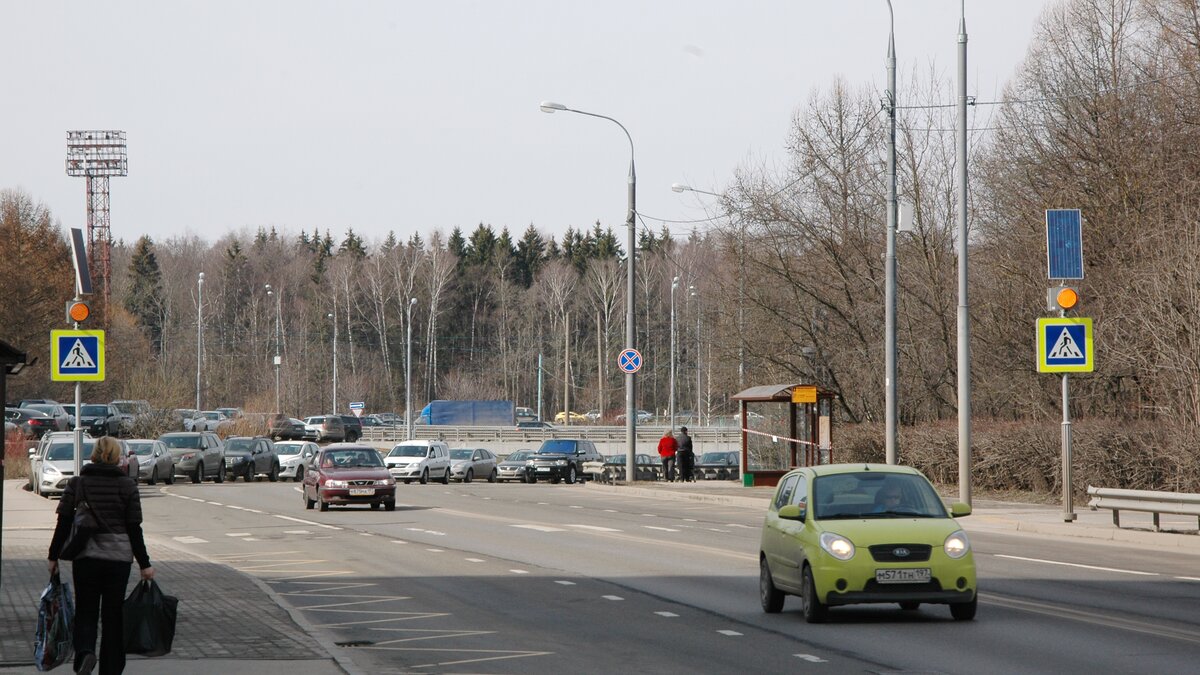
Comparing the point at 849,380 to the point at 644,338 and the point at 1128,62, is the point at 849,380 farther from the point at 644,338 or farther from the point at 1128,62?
the point at 644,338

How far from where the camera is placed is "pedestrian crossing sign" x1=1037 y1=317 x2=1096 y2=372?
25.5m

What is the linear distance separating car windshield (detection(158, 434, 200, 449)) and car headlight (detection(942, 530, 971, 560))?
1568 inches

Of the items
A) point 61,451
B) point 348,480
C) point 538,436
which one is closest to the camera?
point 348,480

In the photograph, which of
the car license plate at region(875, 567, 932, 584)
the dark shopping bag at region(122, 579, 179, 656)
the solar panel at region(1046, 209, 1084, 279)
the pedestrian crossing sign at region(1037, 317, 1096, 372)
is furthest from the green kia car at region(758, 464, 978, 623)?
the solar panel at region(1046, 209, 1084, 279)

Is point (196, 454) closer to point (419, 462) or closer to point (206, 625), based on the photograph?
point (419, 462)

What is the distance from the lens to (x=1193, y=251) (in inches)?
1130

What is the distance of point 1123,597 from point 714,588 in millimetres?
4380

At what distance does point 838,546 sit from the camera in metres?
13.0

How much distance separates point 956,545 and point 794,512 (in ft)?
4.95

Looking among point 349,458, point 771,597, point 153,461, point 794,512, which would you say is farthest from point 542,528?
point 153,461

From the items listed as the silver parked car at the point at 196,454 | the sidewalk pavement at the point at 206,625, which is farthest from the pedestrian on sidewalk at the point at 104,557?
the silver parked car at the point at 196,454

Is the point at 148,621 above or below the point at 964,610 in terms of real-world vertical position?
above

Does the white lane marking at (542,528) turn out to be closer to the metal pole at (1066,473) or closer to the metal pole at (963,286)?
the metal pole at (963,286)

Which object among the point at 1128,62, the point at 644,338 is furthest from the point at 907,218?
the point at 644,338
